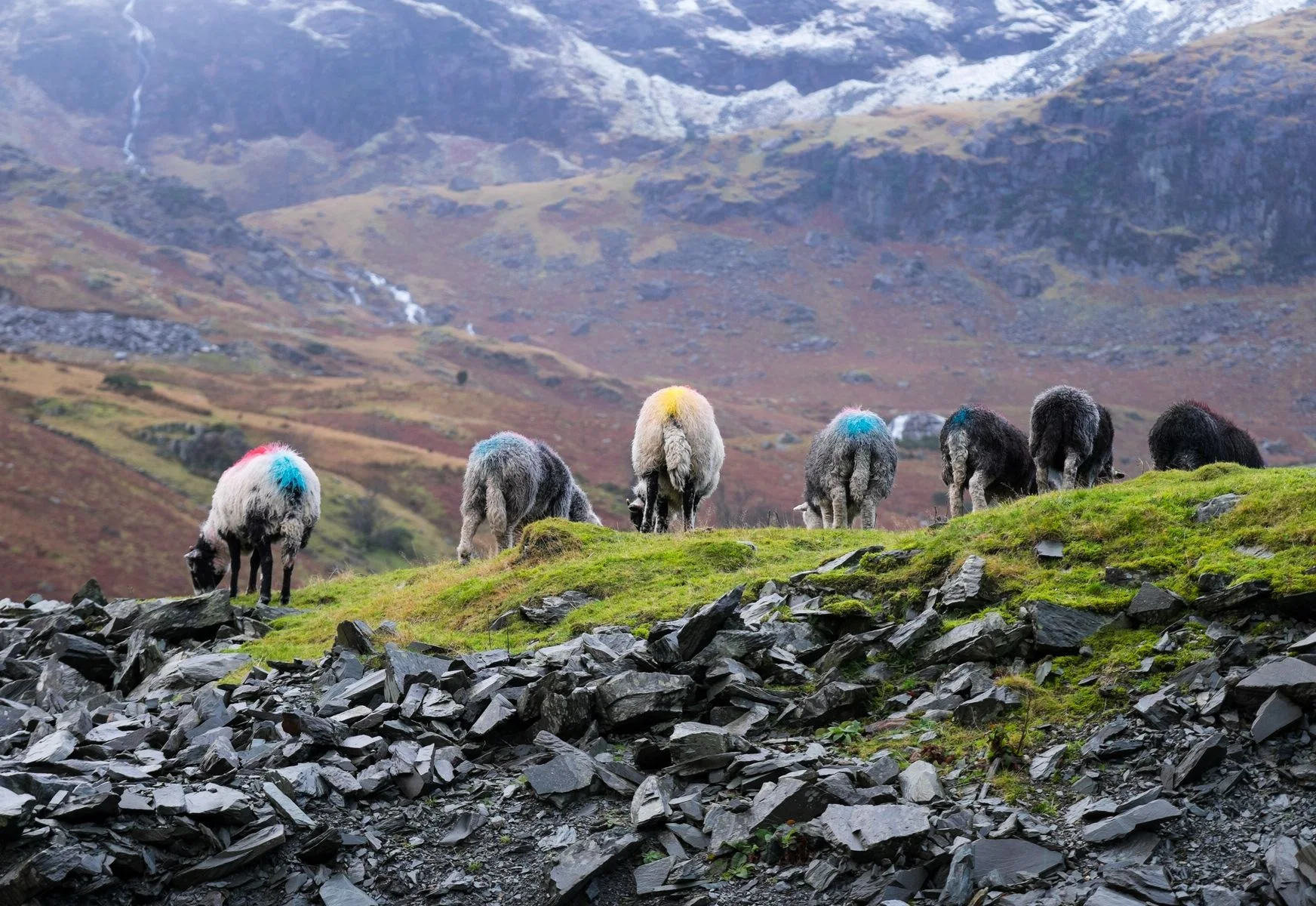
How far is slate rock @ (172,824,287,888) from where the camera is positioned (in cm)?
771

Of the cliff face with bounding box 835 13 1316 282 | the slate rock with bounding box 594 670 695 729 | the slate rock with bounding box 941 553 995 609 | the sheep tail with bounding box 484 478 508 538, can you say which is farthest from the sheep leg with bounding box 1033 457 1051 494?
the cliff face with bounding box 835 13 1316 282

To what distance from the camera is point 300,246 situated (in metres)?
175

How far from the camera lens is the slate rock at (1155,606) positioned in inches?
360

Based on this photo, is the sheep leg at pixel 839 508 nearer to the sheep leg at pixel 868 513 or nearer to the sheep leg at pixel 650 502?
the sheep leg at pixel 868 513

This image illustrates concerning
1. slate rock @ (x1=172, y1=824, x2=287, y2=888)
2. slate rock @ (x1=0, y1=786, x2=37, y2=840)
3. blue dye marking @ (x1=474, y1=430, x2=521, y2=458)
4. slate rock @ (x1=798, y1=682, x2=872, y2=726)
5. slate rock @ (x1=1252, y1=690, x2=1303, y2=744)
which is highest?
blue dye marking @ (x1=474, y1=430, x2=521, y2=458)

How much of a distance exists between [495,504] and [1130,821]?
44.9 ft

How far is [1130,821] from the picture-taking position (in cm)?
691

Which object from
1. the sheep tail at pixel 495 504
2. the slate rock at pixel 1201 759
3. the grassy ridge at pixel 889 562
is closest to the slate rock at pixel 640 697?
the grassy ridge at pixel 889 562

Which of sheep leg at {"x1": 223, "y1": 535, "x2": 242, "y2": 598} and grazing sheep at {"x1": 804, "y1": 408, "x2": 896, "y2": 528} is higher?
grazing sheep at {"x1": 804, "y1": 408, "x2": 896, "y2": 528}

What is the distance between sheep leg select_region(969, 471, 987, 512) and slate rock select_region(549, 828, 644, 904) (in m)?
12.2

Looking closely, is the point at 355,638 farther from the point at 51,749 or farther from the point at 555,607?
the point at 51,749

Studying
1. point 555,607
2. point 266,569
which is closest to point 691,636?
point 555,607

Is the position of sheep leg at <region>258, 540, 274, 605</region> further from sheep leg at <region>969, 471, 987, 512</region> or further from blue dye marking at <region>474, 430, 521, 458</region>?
sheep leg at <region>969, 471, 987, 512</region>

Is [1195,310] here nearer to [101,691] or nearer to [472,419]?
[472,419]
